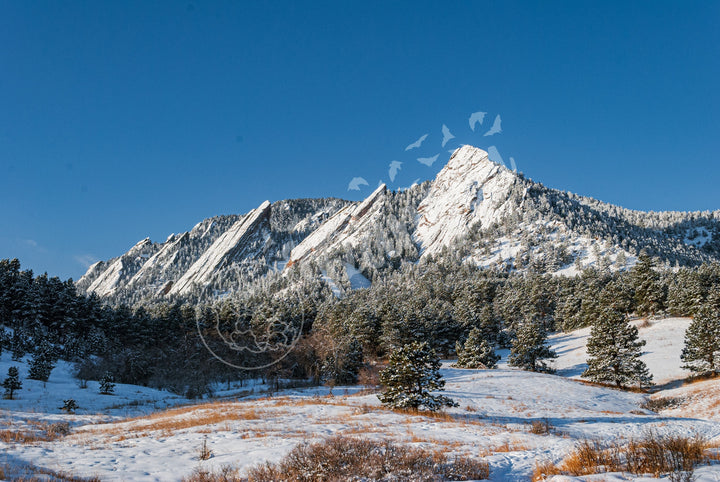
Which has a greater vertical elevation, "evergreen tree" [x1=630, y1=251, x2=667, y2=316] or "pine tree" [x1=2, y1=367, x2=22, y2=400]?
"evergreen tree" [x1=630, y1=251, x2=667, y2=316]

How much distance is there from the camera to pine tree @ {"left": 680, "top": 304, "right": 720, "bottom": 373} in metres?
36.3

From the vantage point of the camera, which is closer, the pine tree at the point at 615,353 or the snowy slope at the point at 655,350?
the pine tree at the point at 615,353

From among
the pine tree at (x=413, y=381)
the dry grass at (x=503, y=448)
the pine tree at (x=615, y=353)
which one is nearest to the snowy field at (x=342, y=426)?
the dry grass at (x=503, y=448)

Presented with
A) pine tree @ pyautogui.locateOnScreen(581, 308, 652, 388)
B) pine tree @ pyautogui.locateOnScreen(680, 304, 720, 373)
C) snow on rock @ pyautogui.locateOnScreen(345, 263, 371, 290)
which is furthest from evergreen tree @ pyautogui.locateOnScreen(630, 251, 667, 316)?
snow on rock @ pyautogui.locateOnScreen(345, 263, 371, 290)

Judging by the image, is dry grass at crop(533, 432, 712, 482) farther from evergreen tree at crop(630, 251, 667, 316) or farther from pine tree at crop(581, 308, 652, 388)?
evergreen tree at crop(630, 251, 667, 316)

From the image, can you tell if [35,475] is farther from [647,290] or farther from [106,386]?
[647,290]

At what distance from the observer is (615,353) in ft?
130

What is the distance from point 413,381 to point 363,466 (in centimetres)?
1524

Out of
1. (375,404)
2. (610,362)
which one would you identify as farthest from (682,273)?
(375,404)

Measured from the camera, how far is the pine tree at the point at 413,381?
851 inches

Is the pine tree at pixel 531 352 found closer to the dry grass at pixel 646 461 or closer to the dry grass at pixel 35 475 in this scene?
the dry grass at pixel 646 461
